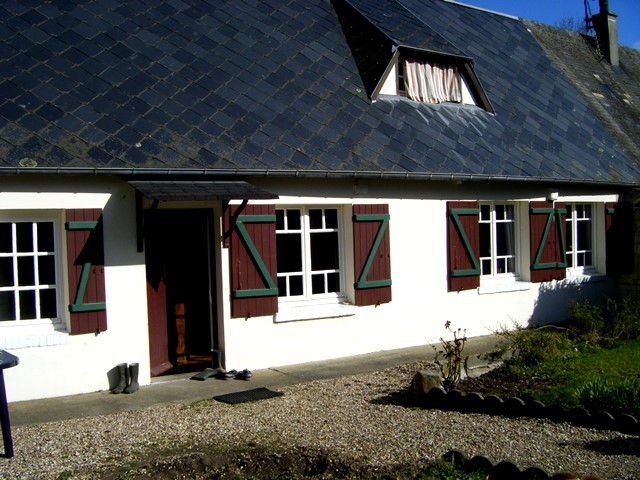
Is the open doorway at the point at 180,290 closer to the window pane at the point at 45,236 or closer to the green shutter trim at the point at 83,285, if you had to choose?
the green shutter trim at the point at 83,285

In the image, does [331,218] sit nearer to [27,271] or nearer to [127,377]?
[127,377]

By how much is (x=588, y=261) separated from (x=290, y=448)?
30.9ft


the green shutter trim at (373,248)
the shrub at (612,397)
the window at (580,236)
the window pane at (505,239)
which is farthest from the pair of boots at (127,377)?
the window at (580,236)

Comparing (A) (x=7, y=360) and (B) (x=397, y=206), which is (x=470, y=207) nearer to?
(B) (x=397, y=206)

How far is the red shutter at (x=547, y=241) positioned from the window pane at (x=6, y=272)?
7.94 m

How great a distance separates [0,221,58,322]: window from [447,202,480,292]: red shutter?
18.6 feet

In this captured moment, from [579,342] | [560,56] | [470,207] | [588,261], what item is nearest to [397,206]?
[470,207]

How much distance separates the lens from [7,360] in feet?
18.3

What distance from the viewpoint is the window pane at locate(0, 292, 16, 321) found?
7.83 m

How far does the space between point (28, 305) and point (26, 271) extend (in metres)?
0.38

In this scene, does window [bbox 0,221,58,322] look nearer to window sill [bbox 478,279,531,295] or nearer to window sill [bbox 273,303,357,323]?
window sill [bbox 273,303,357,323]

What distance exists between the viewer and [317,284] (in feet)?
32.5

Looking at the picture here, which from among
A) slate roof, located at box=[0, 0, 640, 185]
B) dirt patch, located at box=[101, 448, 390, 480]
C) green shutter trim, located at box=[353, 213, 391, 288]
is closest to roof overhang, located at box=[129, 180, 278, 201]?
slate roof, located at box=[0, 0, 640, 185]

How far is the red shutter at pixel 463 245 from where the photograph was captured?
1084 centimetres
